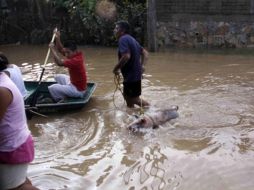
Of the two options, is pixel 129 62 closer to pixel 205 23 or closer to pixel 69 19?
pixel 205 23

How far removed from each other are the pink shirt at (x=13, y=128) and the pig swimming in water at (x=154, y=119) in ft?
10.7

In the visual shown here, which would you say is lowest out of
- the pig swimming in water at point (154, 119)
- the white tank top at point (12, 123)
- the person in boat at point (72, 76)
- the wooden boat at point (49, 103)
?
the pig swimming in water at point (154, 119)

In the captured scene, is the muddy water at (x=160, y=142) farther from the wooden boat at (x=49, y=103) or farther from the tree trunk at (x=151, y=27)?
the tree trunk at (x=151, y=27)

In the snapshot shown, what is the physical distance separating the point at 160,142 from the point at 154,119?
641mm

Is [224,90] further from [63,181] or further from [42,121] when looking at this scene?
[63,181]

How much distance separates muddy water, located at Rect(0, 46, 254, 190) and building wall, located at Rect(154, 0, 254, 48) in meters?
3.25

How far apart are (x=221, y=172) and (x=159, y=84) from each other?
4.91 metres

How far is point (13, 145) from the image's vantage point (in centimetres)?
391

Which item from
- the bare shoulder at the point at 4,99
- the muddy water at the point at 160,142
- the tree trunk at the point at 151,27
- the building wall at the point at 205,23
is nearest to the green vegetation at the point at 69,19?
the tree trunk at the point at 151,27

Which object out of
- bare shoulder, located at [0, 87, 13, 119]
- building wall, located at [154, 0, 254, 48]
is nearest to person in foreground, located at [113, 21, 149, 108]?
bare shoulder, located at [0, 87, 13, 119]

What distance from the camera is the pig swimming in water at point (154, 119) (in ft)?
23.4

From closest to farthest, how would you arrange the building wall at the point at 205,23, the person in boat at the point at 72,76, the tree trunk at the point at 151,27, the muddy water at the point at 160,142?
the muddy water at the point at 160,142
the person in boat at the point at 72,76
the building wall at the point at 205,23
the tree trunk at the point at 151,27

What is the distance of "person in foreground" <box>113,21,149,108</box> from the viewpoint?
773cm

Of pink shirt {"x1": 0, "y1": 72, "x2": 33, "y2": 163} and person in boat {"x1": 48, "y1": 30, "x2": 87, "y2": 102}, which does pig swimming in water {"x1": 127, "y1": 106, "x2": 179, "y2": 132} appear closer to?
person in boat {"x1": 48, "y1": 30, "x2": 87, "y2": 102}
